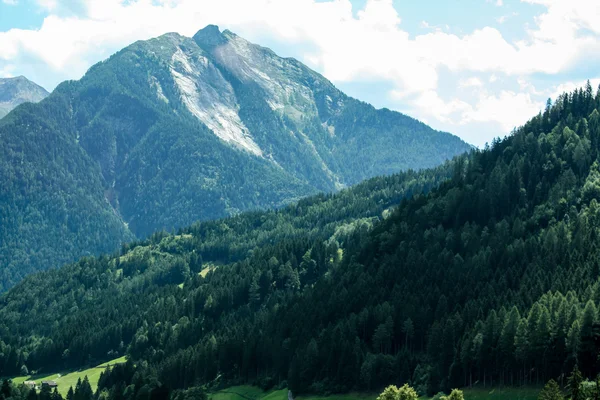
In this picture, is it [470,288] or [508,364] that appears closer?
[508,364]

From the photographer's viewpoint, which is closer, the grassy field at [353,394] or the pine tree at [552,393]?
the pine tree at [552,393]

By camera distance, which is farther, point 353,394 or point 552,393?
point 353,394

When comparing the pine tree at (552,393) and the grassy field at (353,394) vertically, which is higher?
the pine tree at (552,393)

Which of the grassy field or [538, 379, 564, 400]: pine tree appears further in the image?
the grassy field

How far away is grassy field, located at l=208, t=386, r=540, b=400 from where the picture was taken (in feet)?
461

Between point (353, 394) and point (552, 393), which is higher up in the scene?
point (552, 393)

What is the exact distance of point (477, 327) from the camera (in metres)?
162

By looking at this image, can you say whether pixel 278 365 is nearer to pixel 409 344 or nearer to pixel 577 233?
pixel 409 344

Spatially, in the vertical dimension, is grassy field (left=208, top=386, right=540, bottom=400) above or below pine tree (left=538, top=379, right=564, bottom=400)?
below

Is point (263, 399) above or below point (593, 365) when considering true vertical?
below

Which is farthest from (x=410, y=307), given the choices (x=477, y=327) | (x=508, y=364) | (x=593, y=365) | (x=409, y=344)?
(x=593, y=365)

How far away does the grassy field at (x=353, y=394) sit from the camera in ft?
461

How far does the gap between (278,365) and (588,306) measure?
81481mm

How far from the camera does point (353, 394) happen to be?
168 m
